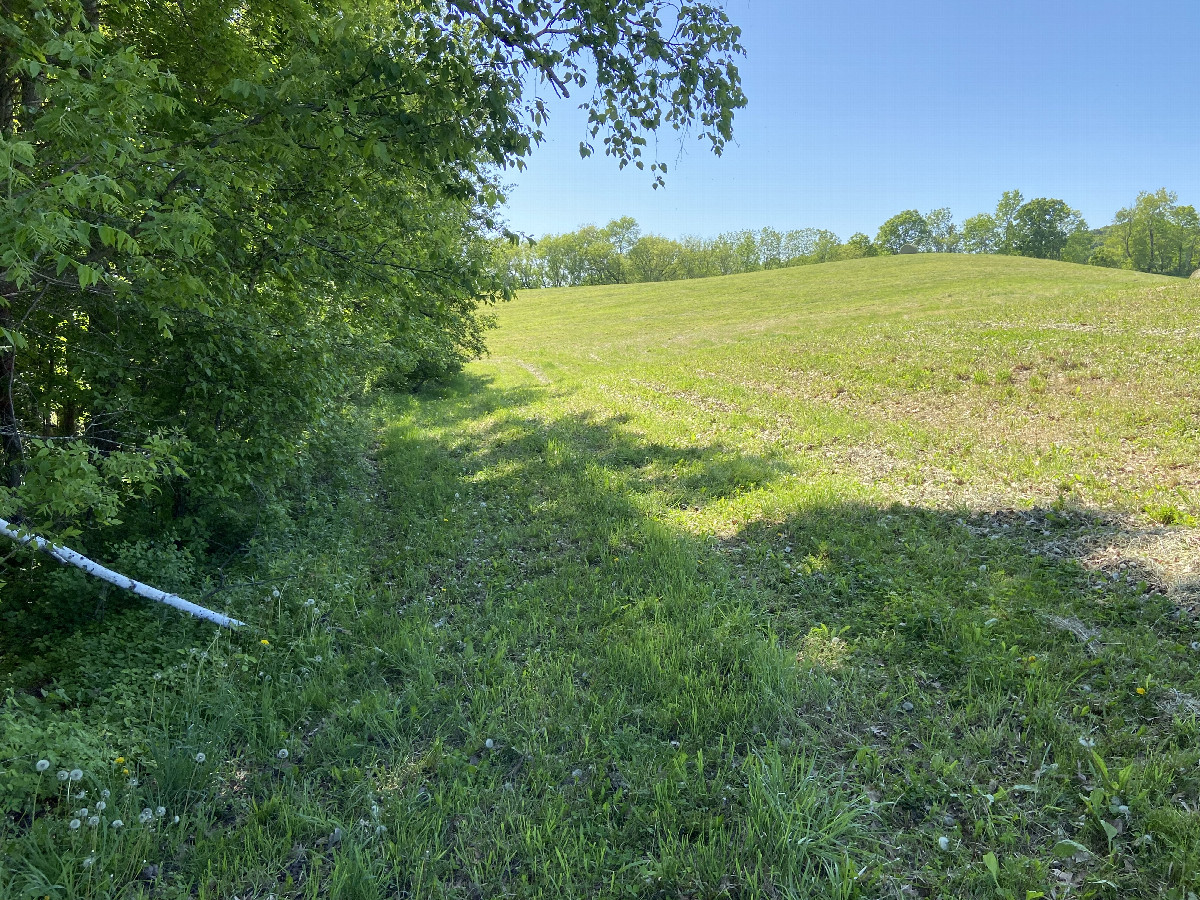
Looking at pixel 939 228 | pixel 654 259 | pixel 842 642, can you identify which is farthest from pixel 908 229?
pixel 842 642

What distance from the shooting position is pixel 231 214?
5.36 metres

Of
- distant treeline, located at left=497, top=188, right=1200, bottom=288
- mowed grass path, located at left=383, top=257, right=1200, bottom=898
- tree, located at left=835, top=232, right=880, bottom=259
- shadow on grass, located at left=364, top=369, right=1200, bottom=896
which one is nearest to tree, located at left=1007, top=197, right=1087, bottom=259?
distant treeline, located at left=497, top=188, right=1200, bottom=288

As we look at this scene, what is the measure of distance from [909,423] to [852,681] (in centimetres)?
820

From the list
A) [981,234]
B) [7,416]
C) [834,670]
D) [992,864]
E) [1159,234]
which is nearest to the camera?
[992,864]

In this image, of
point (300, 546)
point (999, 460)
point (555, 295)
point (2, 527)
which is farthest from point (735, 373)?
point (555, 295)

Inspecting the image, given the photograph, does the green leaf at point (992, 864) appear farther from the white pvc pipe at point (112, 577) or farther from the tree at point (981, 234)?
the tree at point (981, 234)

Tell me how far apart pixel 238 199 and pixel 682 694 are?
19.6 feet

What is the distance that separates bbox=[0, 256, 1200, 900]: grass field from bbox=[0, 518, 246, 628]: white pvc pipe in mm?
293

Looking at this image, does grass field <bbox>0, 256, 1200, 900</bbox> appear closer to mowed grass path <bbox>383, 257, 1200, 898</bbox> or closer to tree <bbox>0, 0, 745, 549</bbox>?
mowed grass path <bbox>383, 257, 1200, 898</bbox>

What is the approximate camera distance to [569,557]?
690cm

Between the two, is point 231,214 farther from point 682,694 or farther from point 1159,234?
point 1159,234

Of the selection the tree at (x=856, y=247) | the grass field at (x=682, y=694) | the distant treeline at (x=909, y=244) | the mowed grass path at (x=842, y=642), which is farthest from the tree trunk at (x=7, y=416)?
the tree at (x=856, y=247)

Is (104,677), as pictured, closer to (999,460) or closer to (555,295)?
(999,460)

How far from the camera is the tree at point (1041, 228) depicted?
277ft
